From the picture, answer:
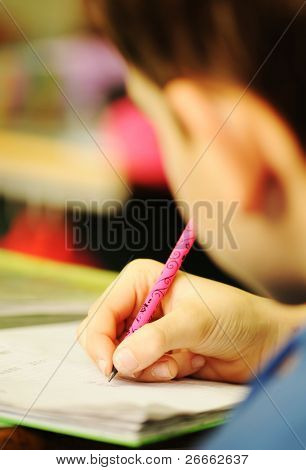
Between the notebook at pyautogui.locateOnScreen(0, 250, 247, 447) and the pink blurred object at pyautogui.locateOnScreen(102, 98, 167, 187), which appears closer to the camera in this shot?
the notebook at pyautogui.locateOnScreen(0, 250, 247, 447)

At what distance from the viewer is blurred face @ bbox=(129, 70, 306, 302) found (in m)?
0.69

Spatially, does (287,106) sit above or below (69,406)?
above

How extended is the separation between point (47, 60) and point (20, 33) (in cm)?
4

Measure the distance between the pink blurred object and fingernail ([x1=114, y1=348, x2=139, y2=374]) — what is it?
170 millimetres

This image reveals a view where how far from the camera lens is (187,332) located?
66 cm

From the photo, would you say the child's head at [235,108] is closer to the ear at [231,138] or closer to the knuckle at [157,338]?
the ear at [231,138]

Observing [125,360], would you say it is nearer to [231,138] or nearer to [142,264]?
[142,264]

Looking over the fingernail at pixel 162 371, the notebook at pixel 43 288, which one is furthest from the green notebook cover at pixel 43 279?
the fingernail at pixel 162 371

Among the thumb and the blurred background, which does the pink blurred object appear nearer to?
the blurred background

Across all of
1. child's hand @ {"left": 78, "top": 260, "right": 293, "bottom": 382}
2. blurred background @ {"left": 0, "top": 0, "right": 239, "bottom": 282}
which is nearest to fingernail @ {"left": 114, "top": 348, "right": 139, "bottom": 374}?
child's hand @ {"left": 78, "top": 260, "right": 293, "bottom": 382}
